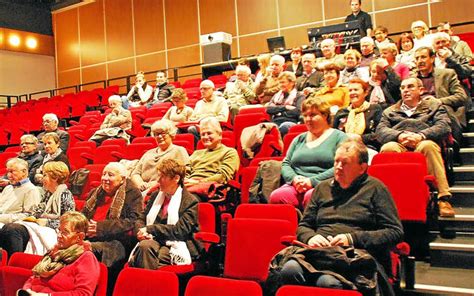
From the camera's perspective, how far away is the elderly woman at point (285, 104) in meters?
4.20

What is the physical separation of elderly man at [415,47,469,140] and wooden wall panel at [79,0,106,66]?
28.0 ft

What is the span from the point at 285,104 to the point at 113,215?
6.75 ft

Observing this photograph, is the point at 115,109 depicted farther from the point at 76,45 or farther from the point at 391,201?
the point at 76,45

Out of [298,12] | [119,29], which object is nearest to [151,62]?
[119,29]

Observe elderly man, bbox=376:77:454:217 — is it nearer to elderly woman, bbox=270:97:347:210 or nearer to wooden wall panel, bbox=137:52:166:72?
elderly woman, bbox=270:97:347:210

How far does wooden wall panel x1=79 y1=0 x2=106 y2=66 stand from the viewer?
1098 centimetres

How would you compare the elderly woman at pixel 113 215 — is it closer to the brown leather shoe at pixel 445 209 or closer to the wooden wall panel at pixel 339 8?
the brown leather shoe at pixel 445 209

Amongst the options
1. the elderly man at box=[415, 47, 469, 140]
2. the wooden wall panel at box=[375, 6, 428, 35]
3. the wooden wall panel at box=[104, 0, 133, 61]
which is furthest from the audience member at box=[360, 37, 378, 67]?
the wooden wall panel at box=[104, 0, 133, 61]

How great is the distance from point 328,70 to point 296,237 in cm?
231

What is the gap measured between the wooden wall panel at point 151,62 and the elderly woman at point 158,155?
685 centimetres

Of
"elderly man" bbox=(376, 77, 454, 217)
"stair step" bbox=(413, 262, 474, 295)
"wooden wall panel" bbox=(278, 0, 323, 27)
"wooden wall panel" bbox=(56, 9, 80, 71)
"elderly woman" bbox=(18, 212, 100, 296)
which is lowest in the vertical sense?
"stair step" bbox=(413, 262, 474, 295)

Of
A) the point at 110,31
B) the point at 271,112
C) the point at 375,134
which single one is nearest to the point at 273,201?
the point at 375,134

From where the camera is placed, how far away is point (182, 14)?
391 inches

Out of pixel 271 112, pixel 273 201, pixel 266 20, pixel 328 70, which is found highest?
pixel 266 20
